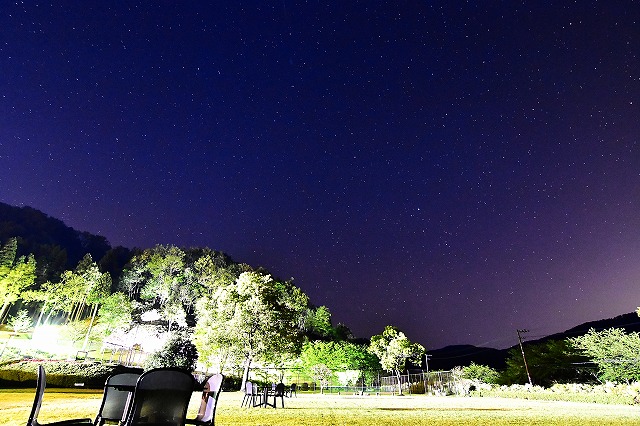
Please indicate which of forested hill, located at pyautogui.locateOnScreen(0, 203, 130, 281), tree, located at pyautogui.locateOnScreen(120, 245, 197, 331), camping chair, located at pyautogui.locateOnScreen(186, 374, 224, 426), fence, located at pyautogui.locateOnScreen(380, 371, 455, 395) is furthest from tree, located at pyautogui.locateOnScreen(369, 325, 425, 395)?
forested hill, located at pyautogui.locateOnScreen(0, 203, 130, 281)

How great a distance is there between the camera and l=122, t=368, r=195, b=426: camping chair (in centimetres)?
331

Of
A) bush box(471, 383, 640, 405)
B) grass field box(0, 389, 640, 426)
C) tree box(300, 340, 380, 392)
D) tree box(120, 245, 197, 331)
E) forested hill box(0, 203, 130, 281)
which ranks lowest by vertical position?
grass field box(0, 389, 640, 426)

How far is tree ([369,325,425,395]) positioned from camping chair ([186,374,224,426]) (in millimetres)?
45226

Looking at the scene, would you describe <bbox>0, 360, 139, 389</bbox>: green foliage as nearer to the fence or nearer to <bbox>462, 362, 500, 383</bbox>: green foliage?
the fence

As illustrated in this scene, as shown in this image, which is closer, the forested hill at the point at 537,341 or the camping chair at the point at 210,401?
the camping chair at the point at 210,401

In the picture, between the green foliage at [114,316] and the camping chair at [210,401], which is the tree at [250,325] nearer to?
the camping chair at [210,401]

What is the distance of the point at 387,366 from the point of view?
4588cm

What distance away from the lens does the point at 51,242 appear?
110938mm

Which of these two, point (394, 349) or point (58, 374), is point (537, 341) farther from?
point (58, 374)

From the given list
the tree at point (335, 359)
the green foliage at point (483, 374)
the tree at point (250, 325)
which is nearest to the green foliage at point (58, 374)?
the tree at point (250, 325)

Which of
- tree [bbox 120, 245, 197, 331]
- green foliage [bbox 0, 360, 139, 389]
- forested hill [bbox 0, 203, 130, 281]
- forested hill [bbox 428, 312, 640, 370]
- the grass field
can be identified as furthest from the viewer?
forested hill [bbox 428, 312, 640, 370]

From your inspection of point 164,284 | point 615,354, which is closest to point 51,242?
point 164,284

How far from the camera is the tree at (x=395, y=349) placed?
45.8 metres

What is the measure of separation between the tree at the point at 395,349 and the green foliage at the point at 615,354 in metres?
20.1
